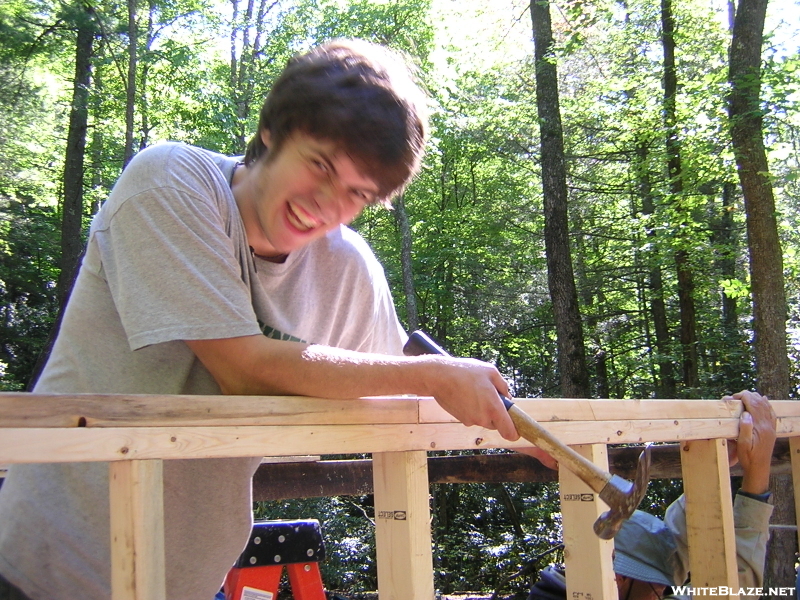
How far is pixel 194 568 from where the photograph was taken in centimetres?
147

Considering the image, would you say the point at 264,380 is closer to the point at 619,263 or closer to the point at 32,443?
the point at 32,443

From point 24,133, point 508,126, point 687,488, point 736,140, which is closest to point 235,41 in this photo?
point 24,133

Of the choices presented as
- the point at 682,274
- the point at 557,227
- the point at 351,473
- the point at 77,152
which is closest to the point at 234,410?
the point at 351,473

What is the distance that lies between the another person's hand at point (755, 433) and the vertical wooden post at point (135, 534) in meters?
1.90

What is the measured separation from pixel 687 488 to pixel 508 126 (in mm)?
13155

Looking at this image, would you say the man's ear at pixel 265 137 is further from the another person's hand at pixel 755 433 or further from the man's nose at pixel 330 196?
the another person's hand at pixel 755 433

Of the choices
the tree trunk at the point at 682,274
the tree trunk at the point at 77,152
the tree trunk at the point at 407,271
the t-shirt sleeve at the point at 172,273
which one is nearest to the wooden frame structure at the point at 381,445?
the t-shirt sleeve at the point at 172,273

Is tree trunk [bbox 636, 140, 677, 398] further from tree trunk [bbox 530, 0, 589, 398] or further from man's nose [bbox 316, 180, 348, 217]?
man's nose [bbox 316, 180, 348, 217]

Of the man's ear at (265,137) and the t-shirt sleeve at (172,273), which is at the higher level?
the man's ear at (265,137)

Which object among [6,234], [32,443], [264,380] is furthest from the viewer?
[6,234]

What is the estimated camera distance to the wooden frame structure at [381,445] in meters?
1.05

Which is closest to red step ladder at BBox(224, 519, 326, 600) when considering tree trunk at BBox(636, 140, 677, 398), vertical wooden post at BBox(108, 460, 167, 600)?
vertical wooden post at BBox(108, 460, 167, 600)

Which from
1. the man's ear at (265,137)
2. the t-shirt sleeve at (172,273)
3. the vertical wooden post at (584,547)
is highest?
the man's ear at (265,137)

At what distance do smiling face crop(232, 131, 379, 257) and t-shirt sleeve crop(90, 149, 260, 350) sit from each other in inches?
6.3
